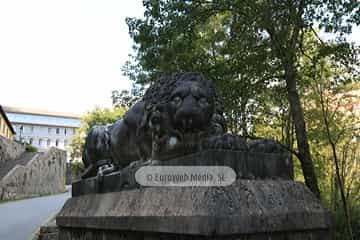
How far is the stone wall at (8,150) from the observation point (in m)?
33.2

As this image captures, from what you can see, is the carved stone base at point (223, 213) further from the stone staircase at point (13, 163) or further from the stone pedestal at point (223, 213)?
the stone staircase at point (13, 163)

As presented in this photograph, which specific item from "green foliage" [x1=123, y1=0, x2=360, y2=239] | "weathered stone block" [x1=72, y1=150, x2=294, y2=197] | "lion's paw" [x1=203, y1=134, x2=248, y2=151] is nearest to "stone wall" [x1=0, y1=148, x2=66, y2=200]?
"green foliage" [x1=123, y1=0, x2=360, y2=239]

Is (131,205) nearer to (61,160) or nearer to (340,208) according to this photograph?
(340,208)

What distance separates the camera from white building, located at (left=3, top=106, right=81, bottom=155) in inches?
2734

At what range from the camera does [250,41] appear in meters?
8.52

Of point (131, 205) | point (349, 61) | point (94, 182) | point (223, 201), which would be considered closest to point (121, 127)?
point (94, 182)

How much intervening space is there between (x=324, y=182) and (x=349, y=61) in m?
4.26

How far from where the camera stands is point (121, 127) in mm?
3725

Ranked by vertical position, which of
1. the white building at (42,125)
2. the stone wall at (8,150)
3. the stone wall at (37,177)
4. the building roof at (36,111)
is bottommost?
the stone wall at (37,177)

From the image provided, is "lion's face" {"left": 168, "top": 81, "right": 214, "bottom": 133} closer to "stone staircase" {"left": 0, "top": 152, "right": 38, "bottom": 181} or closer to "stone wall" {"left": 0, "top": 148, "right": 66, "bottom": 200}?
"stone wall" {"left": 0, "top": 148, "right": 66, "bottom": 200}

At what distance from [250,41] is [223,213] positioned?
6919 mm

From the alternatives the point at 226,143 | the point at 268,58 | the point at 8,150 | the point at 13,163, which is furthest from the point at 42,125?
the point at 226,143

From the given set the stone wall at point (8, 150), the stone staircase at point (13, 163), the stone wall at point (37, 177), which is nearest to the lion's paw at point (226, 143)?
the stone wall at point (37, 177)

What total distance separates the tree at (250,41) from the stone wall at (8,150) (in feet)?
92.9
